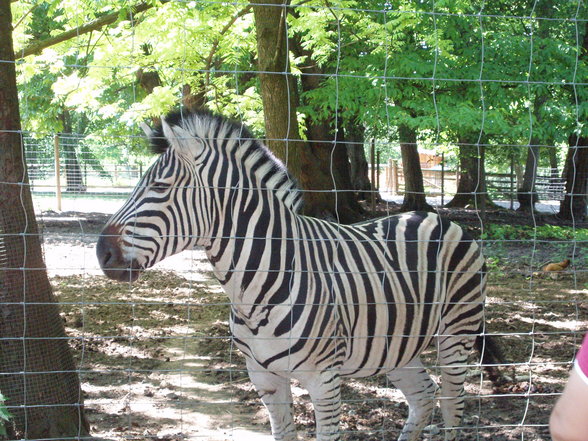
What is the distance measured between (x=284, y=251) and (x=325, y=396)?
81 centimetres

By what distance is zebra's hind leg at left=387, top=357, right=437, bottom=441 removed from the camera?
4.22 m

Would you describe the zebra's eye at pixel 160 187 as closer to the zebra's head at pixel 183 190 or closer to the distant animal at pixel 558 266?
the zebra's head at pixel 183 190

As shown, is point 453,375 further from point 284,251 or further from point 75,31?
point 75,31

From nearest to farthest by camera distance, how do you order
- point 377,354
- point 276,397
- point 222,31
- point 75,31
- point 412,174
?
1. point 276,397
2. point 377,354
3. point 75,31
4. point 222,31
5. point 412,174

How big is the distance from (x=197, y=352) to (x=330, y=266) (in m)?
3.19

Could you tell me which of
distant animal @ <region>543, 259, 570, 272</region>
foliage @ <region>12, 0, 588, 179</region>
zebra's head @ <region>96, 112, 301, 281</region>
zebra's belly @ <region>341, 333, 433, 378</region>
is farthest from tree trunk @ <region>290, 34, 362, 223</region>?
zebra's head @ <region>96, 112, 301, 281</region>

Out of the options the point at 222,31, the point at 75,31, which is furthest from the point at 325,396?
the point at 75,31

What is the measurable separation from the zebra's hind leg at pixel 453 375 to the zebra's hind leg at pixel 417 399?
0.12 m

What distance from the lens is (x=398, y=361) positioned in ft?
12.8

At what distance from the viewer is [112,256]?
3062mm

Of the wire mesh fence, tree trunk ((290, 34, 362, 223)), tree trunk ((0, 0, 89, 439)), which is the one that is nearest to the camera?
the wire mesh fence

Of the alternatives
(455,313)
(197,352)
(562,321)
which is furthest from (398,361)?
(562,321)

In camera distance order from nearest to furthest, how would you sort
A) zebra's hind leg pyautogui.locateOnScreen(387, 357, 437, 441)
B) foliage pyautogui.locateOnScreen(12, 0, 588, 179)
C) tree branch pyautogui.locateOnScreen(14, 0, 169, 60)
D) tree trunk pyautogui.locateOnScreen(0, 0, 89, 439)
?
tree trunk pyautogui.locateOnScreen(0, 0, 89, 439)
zebra's hind leg pyautogui.locateOnScreen(387, 357, 437, 441)
tree branch pyautogui.locateOnScreen(14, 0, 169, 60)
foliage pyautogui.locateOnScreen(12, 0, 588, 179)

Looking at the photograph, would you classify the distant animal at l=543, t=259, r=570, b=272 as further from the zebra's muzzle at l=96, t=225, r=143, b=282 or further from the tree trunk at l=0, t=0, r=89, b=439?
the zebra's muzzle at l=96, t=225, r=143, b=282
